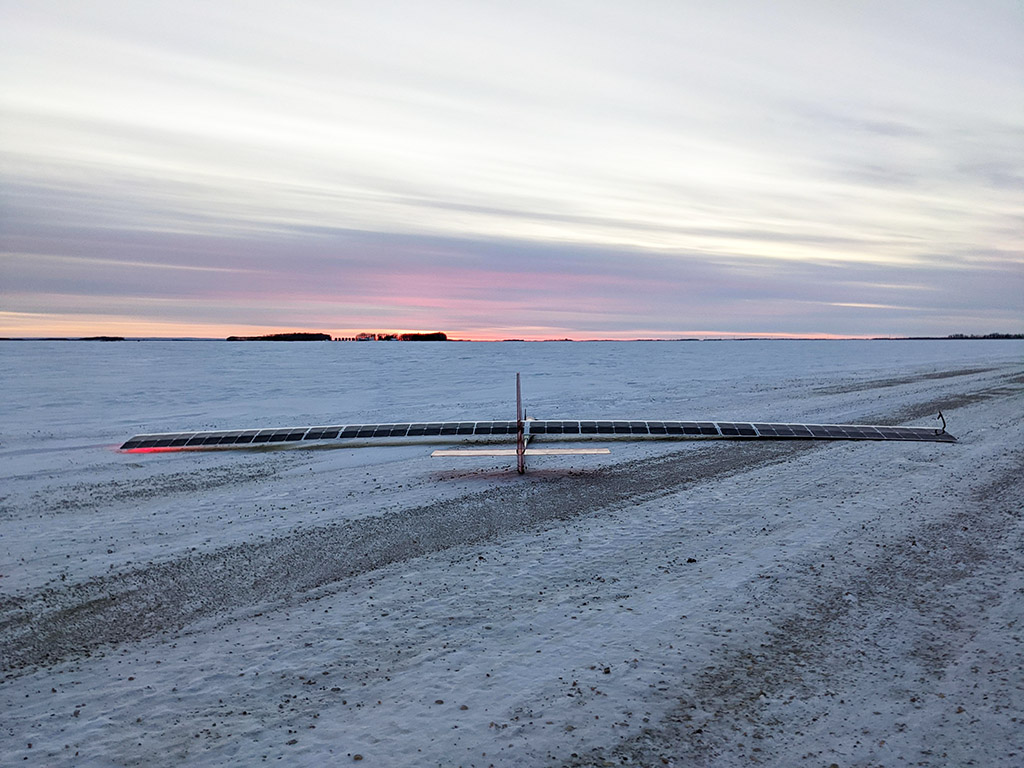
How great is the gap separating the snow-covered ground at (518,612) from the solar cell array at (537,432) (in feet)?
8.95

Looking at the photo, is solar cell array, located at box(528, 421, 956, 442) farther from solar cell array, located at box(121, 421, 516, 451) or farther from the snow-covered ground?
the snow-covered ground

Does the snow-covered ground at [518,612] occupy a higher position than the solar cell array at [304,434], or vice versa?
the solar cell array at [304,434]

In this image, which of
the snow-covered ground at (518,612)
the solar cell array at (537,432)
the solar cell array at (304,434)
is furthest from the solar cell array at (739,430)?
the snow-covered ground at (518,612)

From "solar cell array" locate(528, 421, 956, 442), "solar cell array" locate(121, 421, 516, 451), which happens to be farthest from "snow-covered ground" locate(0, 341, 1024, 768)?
"solar cell array" locate(121, 421, 516, 451)

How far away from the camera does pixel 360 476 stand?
16.6 m

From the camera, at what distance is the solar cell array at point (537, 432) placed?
2070 cm

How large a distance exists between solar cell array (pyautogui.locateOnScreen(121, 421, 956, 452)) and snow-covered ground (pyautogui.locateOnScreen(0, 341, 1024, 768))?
8.95ft

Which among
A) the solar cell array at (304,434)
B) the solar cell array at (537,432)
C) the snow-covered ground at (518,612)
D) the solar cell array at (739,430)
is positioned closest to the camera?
the snow-covered ground at (518,612)

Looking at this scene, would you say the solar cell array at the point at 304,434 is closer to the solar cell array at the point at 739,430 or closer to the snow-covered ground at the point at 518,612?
the solar cell array at the point at 739,430

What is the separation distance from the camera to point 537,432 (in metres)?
22.1

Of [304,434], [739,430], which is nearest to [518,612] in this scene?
[304,434]

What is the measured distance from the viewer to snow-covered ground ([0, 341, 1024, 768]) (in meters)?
6.09

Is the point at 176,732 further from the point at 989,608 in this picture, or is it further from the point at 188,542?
the point at 989,608

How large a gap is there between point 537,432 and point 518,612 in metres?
13.6
